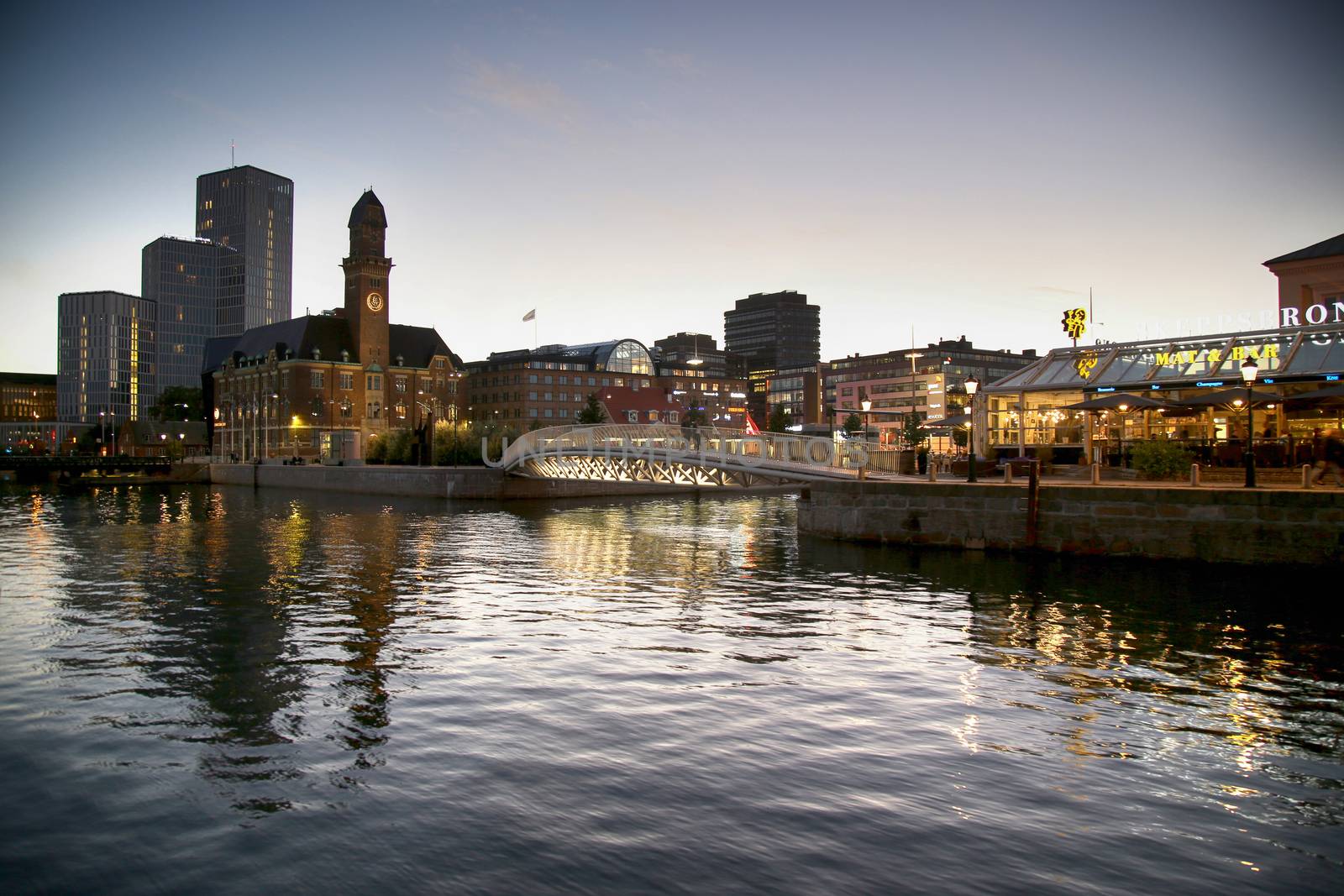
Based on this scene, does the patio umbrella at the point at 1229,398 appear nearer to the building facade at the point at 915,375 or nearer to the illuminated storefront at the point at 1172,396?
the illuminated storefront at the point at 1172,396

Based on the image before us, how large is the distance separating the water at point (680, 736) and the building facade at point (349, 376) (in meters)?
102

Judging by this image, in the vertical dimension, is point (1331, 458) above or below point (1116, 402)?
below

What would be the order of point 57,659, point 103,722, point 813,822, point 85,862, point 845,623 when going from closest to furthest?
point 85,862 → point 813,822 → point 103,722 → point 57,659 → point 845,623

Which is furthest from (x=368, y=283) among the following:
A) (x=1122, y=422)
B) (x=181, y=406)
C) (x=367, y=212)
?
(x=1122, y=422)

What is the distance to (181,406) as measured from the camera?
173625 mm

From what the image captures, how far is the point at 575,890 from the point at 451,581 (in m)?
19.1

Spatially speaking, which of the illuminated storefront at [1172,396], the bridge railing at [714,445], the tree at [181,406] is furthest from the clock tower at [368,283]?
the illuminated storefront at [1172,396]

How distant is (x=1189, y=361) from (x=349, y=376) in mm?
106041

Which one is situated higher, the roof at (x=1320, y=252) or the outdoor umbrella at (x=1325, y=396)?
the roof at (x=1320, y=252)

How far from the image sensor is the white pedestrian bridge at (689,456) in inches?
1551

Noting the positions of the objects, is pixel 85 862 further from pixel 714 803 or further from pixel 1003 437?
pixel 1003 437

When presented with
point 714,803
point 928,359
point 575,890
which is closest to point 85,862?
point 575,890

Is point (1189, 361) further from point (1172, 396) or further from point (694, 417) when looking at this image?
point (694, 417)

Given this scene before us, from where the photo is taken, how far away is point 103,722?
11.9 metres
